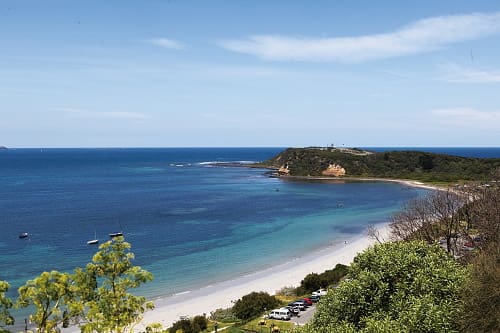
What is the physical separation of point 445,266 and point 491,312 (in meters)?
4.26

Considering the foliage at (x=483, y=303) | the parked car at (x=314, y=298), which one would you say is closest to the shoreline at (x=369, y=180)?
the parked car at (x=314, y=298)

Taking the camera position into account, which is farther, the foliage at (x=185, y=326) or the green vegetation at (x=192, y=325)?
the green vegetation at (x=192, y=325)

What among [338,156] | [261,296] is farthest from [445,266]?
[338,156]

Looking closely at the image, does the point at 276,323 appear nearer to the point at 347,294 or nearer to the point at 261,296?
the point at 261,296

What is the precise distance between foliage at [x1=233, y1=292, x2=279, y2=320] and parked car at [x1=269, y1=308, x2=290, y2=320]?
2360 mm

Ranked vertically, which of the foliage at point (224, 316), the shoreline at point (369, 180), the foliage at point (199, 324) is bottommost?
the foliage at point (224, 316)

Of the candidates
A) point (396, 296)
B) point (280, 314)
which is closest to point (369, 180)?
point (280, 314)

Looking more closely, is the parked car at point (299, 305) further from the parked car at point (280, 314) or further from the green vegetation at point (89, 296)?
the green vegetation at point (89, 296)

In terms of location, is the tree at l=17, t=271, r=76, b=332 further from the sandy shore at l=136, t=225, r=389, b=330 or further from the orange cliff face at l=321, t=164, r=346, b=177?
the orange cliff face at l=321, t=164, r=346, b=177

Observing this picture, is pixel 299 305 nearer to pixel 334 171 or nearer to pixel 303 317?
pixel 303 317

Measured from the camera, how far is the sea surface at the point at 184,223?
54.9 meters

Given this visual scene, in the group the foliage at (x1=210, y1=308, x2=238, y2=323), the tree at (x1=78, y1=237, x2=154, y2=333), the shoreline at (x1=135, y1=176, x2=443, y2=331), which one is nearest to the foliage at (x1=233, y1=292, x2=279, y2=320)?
the foliage at (x1=210, y1=308, x2=238, y2=323)

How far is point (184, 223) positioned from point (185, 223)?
184mm

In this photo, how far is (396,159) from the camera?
182 m
